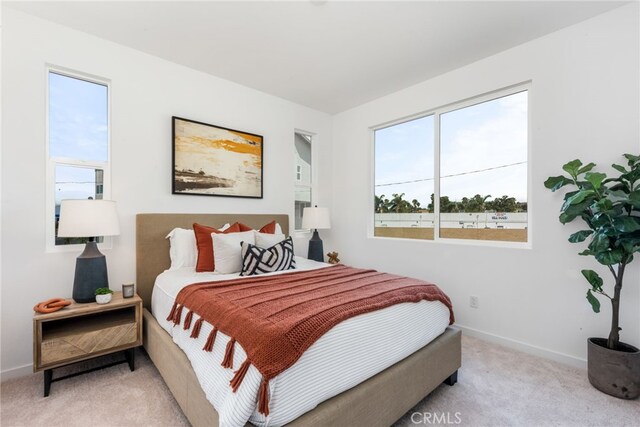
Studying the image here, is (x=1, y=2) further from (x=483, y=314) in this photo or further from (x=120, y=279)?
(x=483, y=314)

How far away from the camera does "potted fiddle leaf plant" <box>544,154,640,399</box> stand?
188 cm

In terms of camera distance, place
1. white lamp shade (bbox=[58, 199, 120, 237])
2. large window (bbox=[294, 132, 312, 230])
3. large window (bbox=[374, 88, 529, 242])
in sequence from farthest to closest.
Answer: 1. large window (bbox=[294, 132, 312, 230])
2. large window (bbox=[374, 88, 529, 242])
3. white lamp shade (bbox=[58, 199, 120, 237])

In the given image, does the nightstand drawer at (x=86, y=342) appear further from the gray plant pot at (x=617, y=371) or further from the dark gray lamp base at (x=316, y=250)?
the gray plant pot at (x=617, y=371)

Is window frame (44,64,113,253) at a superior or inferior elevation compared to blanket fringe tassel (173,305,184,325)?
superior

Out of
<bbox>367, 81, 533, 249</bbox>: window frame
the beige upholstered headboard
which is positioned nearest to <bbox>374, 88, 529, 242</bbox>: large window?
<bbox>367, 81, 533, 249</bbox>: window frame

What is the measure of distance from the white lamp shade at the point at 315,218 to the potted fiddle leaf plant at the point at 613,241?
2.38 meters

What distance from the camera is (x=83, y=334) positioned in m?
2.00

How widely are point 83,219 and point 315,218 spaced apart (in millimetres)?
2325

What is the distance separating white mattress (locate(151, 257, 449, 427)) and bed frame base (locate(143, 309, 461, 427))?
38 millimetres

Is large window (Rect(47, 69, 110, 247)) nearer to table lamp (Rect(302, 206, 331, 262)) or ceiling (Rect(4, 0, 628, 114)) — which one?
ceiling (Rect(4, 0, 628, 114))

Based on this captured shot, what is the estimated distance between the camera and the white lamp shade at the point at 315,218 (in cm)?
374

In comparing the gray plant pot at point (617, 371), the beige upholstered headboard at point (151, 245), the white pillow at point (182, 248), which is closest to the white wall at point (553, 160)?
the gray plant pot at point (617, 371)

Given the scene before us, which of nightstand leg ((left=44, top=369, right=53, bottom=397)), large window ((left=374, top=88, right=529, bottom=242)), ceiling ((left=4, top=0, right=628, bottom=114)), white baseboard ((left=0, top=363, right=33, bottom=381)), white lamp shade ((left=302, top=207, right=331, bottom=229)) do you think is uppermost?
ceiling ((left=4, top=0, right=628, bottom=114))

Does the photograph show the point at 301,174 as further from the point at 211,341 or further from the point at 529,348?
the point at 529,348
